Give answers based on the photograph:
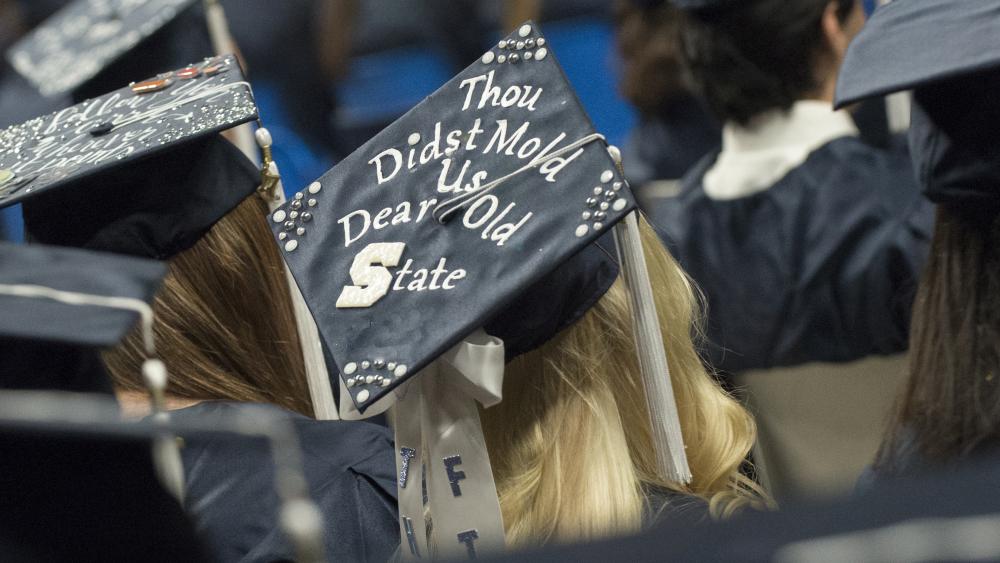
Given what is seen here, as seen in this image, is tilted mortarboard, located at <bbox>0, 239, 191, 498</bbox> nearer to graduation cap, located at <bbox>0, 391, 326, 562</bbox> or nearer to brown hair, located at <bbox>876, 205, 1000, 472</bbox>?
graduation cap, located at <bbox>0, 391, 326, 562</bbox>

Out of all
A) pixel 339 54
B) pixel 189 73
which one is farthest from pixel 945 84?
pixel 339 54

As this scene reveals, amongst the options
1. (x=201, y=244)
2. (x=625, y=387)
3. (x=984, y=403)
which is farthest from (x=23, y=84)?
(x=984, y=403)

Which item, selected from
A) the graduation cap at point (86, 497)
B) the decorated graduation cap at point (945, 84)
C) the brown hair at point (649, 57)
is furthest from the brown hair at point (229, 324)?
the brown hair at point (649, 57)

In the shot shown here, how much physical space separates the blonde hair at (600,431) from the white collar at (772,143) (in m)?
1.37

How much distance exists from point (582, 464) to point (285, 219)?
1.72 feet

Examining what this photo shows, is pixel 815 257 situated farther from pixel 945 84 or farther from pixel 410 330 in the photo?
pixel 410 330

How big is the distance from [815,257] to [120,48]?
1.69 meters

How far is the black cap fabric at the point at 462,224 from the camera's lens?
5.39 feet

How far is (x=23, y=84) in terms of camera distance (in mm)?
3818

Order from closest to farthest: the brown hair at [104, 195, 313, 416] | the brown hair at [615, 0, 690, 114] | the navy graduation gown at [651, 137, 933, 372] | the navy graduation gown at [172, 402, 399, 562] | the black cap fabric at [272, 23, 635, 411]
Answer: the black cap fabric at [272, 23, 635, 411]
the navy graduation gown at [172, 402, 399, 562]
the brown hair at [104, 195, 313, 416]
the navy graduation gown at [651, 137, 933, 372]
the brown hair at [615, 0, 690, 114]

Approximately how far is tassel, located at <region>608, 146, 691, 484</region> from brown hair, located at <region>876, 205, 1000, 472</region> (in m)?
0.34

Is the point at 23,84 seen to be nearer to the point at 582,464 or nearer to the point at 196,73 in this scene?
the point at 196,73

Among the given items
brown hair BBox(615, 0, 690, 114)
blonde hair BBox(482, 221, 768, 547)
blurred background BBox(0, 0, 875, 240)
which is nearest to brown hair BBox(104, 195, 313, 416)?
blonde hair BBox(482, 221, 768, 547)

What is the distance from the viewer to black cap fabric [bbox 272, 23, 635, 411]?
1.64 m
